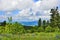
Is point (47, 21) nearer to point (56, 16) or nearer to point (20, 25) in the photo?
point (56, 16)

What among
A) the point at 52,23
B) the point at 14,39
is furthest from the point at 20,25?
the point at 52,23

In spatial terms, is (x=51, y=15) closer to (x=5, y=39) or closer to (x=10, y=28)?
(x=10, y=28)

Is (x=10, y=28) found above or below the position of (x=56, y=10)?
below

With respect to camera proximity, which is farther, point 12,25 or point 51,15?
point 51,15

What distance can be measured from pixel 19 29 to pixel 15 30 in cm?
83

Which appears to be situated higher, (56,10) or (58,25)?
(56,10)

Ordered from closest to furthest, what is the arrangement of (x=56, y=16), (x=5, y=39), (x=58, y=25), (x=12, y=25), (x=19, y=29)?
(x=5, y=39), (x=12, y=25), (x=19, y=29), (x=58, y=25), (x=56, y=16)

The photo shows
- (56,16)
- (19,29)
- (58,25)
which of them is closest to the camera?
(19,29)

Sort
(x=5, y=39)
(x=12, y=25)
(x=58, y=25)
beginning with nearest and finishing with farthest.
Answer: (x=5, y=39)
(x=12, y=25)
(x=58, y=25)

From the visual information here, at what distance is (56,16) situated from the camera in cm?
5322

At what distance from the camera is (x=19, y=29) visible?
26.0 m

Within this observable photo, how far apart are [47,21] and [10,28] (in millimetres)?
28174

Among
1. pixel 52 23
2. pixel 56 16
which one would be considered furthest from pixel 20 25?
pixel 56 16

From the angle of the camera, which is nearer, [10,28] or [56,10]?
[10,28]
